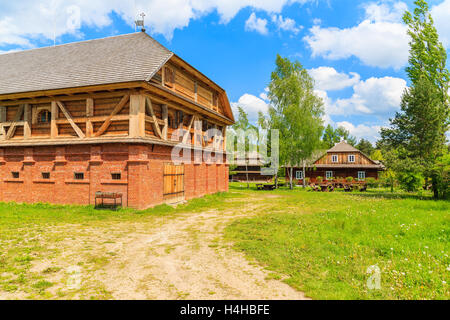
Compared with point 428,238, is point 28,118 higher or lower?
higher

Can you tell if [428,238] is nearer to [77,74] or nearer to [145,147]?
[145,147]

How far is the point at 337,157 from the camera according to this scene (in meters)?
37.6

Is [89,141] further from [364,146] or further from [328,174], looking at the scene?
[364,146]

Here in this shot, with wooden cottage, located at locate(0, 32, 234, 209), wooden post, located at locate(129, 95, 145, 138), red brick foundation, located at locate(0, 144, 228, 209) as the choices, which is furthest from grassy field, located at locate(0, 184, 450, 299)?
wooden post, located at locate(129, 95, 145, 138)

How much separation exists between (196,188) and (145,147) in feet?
22.2

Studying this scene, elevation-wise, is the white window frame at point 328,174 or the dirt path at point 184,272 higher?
the white window frame at point 328,174

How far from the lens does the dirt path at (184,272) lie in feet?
14.8

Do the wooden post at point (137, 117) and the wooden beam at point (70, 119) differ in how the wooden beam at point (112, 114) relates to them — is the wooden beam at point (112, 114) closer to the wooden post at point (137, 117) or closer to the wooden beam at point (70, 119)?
the wooden post at point (137, 117)


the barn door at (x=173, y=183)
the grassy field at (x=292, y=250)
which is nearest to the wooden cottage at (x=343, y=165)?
the barn door at (x=173, y=183)

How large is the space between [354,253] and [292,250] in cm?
142

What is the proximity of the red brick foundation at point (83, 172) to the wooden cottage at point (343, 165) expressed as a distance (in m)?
27.6

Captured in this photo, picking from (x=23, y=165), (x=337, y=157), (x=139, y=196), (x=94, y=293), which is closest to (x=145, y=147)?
(x=139, y=196)

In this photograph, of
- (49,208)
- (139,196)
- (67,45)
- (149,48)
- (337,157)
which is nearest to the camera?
(139,196)

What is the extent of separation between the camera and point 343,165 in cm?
3688
